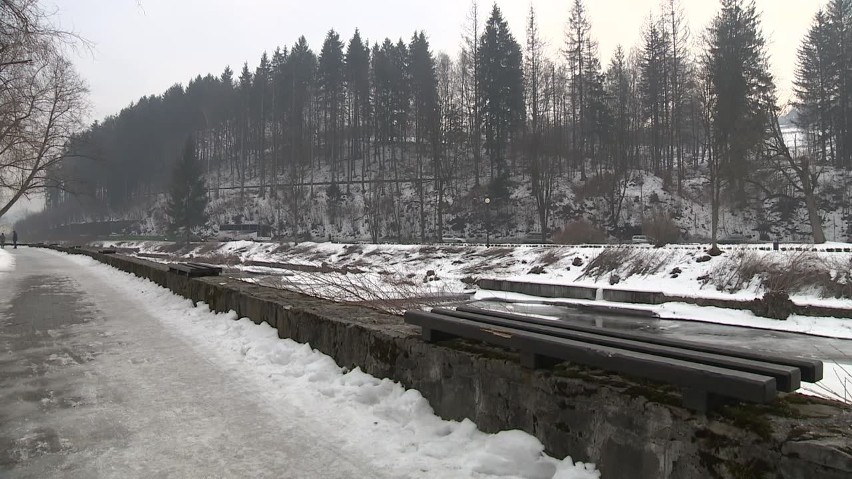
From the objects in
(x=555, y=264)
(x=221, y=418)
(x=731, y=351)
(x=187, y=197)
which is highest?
(x=187, y=197)

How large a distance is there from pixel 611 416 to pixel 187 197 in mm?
69552

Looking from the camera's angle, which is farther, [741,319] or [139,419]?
[741,319]

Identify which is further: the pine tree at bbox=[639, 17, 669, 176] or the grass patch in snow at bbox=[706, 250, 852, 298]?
the pine tree at bbox=[639, 17, 669, 176]

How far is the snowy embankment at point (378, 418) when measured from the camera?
3254 mm

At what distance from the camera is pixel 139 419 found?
4.18 m

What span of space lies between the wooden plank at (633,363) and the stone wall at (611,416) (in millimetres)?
113

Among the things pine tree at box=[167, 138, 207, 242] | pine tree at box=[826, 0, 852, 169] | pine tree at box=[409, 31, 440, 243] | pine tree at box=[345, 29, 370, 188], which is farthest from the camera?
pine tree at box=[345, 29, 370, 188]

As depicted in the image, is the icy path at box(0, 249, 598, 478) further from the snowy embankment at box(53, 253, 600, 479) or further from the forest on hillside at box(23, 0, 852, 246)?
the forest on hillside at box(23, 0, 852, 246)

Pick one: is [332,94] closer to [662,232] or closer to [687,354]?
[662,232]

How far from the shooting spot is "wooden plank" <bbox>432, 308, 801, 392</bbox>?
2531mm

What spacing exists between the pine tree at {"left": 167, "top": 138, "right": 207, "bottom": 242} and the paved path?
61.6 metres

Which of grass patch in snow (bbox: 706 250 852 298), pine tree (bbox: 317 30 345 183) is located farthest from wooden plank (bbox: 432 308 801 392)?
pine tree (bbox: 317 30 345 183)

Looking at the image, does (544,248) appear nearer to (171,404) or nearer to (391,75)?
(171,404)

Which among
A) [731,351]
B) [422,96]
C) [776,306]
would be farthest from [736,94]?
[731,351]
